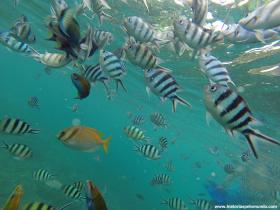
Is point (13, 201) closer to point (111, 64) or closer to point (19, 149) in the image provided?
point (111, 64)

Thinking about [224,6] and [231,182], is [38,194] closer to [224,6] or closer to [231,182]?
[224,6]

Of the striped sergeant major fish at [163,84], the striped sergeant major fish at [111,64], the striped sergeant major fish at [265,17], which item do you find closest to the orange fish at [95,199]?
the striped sergeant major fish at [163,84]

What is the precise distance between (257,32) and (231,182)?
2395 centimetres

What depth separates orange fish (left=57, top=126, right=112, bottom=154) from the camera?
16.3 feet

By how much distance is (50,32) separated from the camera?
12.6 ft

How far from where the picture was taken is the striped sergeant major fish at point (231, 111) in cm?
318

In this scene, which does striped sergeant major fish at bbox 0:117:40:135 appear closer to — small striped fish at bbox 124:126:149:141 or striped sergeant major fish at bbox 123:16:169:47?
striped sergeant major fish at bbox 123:16:169:47

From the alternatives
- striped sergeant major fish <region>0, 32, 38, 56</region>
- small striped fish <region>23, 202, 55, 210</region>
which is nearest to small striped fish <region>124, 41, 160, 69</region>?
small striped fish <region>23, 202, 55, 210</region>

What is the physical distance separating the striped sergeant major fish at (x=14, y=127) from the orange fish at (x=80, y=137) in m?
2.01

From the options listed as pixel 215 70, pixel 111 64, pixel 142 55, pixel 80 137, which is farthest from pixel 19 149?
pixel 215 70

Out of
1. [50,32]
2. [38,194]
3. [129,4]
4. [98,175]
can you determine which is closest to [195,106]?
[98,175]

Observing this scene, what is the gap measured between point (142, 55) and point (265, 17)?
2.21 m

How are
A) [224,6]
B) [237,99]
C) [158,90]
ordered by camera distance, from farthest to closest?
1. [224,6]
2. [158,90]
3. [237,99]

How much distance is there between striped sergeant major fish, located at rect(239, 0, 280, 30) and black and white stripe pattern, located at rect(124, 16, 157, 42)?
6.59 ft
